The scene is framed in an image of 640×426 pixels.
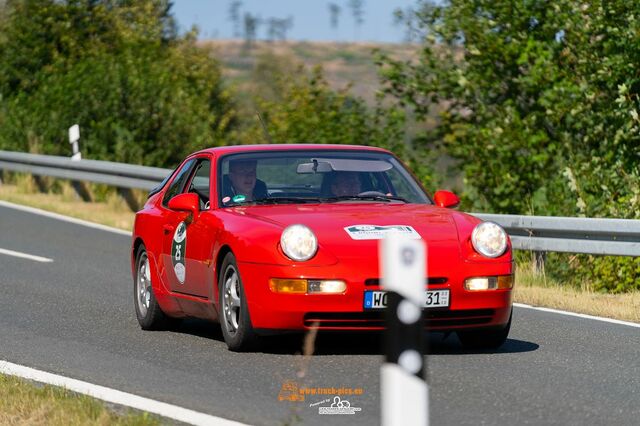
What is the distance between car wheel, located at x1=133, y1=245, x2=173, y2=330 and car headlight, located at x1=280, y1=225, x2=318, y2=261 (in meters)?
2.11

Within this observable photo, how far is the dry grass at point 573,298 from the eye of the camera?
11438 mm

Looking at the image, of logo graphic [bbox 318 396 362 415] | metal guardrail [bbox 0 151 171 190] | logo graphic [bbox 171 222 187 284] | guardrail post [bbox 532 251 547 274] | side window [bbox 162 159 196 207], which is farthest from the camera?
metal guardrail [bbox 0 151 171 190]

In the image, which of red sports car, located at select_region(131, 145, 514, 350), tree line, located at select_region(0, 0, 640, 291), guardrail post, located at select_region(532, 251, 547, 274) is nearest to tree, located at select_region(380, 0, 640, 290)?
tree line, located at select_region(0, 0, 640, 291)

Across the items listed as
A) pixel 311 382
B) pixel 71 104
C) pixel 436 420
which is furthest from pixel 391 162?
pixel 71 104

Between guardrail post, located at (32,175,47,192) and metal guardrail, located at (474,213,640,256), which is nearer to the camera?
metal guardrail, located at (474,213,640,256)

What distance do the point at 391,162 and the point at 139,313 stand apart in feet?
7.02

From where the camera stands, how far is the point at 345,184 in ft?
32.2

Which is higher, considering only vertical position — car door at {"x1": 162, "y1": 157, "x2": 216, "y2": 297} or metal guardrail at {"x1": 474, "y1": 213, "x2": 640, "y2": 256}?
car door at {"x1": 162, "y1": 157, "x2": 216, "y2": 297}

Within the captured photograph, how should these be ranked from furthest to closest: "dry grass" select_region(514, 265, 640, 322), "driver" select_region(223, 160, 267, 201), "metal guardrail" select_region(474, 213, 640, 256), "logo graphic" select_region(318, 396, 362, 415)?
"metal guardrail" select_region(474, 213, 640, 256) → "dry grass" select_region(514, 265, 640, 322) → "driver" select_region(223, 160, 267, 201) → "logo graphic" select_region(318, 396, 362, 415)

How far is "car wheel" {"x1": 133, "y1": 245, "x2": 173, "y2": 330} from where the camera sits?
410 inches

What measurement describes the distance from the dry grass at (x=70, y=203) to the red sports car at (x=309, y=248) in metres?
9.50

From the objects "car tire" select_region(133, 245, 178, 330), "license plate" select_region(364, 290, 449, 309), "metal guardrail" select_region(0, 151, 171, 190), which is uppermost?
"license plate" select_region(364, 290, 449, 309)

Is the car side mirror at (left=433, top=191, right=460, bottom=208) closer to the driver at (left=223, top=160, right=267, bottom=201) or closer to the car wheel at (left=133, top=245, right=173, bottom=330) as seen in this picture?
the driver at (left=223, top=160, right=267, bottom=201)

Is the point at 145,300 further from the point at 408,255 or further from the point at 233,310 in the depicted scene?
the point at 408,255
